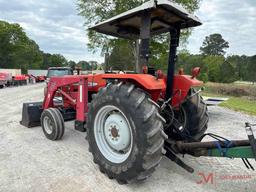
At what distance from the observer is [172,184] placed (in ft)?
11.5

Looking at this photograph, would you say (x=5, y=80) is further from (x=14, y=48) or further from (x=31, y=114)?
(x=14, y=48)

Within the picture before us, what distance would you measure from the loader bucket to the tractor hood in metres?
2.82

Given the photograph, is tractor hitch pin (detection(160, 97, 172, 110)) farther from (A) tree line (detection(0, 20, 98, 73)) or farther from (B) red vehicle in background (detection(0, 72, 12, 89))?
(A) tree line (detection(0, 20, 98, 73))

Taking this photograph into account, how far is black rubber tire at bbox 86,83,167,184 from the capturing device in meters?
3.16

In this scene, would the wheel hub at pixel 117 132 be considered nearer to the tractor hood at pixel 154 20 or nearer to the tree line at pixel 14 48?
the tractor hood at pixel 154 20

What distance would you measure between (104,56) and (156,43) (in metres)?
7.21

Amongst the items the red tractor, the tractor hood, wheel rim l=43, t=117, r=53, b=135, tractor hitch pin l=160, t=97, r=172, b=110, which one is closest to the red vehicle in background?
wheel rim l=43, t=117, r=53, b=135

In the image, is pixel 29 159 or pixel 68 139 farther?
pixel 68 139

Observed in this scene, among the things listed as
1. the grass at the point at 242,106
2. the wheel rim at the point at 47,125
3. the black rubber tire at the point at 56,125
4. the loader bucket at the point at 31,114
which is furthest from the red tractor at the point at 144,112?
the grass at the point at 242,106

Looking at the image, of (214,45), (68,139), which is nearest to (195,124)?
(68,139)

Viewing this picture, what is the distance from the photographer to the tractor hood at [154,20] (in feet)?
11.4

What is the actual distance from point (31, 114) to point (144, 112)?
412 cm

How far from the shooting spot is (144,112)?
126 inches

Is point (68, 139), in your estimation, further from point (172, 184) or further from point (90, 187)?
point (172, 184)
